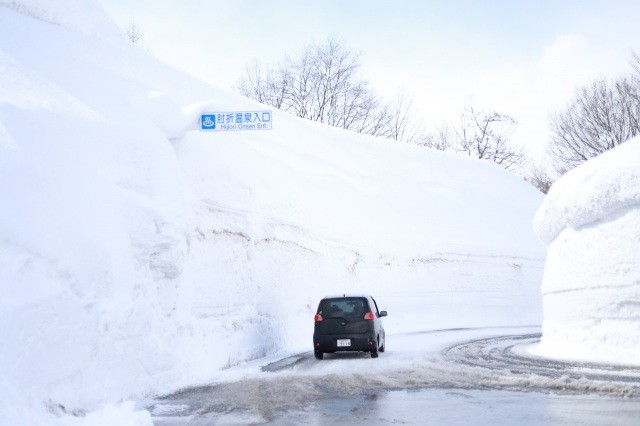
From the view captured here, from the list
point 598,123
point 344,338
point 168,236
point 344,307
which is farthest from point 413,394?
point 598,123

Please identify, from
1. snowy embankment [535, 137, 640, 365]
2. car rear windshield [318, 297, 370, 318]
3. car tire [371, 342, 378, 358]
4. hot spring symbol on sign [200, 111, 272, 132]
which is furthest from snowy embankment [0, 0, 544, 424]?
snowy embankment [535, 137, 640, 365]

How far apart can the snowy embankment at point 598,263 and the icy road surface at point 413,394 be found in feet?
4.00

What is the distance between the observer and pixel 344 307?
16.3 m

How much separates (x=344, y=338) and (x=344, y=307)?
78cm

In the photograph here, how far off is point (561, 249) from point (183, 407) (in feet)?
36.5

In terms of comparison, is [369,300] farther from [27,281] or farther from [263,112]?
[27,281]

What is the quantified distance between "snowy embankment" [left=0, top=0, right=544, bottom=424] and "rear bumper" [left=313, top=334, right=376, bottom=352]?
2001mm

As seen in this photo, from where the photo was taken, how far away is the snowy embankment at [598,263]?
13789mm

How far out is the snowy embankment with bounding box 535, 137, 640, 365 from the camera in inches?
543

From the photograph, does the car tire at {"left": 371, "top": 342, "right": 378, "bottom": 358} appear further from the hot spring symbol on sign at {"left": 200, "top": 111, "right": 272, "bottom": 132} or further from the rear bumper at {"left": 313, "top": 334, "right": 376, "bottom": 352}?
the hot spring symbol on sign at {"left": 200, "top": 111, "right": 272, "bottom": 132}

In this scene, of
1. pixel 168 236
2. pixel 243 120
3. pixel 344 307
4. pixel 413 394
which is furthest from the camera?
pixel 344 307

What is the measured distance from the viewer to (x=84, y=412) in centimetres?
845

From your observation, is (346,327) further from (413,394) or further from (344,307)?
(413,394)

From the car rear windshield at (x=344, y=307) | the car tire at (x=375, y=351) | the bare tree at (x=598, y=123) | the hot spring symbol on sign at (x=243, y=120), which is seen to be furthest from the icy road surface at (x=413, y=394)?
the bare tree at (x=598, y=123)
